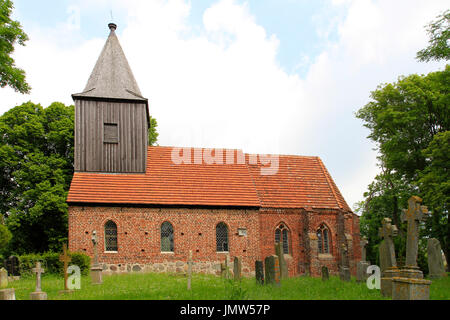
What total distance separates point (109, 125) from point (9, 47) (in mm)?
7173

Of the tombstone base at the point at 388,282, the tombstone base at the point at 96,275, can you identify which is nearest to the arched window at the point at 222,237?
the tombstone base at the point at 96,275

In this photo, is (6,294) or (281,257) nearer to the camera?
(6,294)

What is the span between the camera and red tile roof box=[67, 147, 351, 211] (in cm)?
2185

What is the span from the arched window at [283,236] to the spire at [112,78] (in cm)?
1062

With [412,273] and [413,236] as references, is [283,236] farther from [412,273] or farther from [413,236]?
[412,273]

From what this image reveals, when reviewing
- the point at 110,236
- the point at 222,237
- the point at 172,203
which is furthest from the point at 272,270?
the point at 110,236

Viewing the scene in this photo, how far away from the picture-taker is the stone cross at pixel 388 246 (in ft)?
38.0

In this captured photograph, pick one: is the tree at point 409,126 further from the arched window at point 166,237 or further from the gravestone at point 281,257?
the arched window at point 166,237

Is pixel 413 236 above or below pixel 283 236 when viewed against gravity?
above

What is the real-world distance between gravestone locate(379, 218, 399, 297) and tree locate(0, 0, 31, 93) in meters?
14.7

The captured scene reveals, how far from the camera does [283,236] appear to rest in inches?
933

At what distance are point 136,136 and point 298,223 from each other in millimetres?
10315
